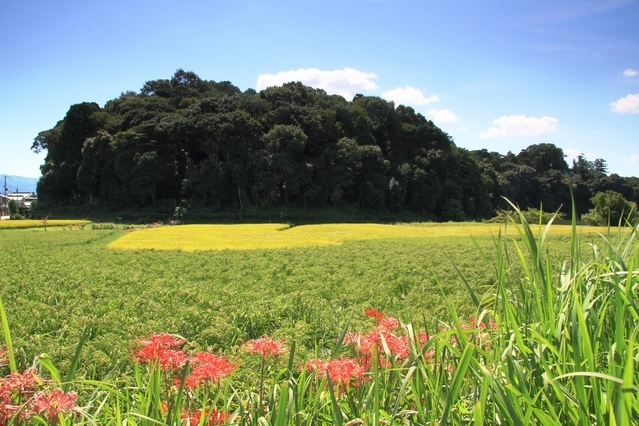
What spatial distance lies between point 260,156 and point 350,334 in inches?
1126

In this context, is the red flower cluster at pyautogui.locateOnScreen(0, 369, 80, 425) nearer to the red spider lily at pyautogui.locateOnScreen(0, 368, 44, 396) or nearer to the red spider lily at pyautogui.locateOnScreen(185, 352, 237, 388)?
the red spider lily at pyautogui.locateOnScreen(0, 368, 44, 396)

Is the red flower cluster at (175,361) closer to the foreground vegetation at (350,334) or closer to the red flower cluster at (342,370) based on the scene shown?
the foreground vegetation at (350,334)

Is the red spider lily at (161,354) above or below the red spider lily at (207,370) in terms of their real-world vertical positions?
above

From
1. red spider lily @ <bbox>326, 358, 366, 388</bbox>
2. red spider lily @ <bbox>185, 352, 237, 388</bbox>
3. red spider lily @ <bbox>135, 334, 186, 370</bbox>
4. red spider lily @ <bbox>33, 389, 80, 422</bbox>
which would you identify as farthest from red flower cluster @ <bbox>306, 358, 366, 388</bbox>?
red spider lily @ <bbox>33, 389, 80, 422</bbox>

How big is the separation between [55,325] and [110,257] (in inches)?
256

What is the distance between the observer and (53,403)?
131 cm

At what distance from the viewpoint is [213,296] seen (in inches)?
266

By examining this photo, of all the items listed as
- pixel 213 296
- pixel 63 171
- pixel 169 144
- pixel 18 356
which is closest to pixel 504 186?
pixel 169 144

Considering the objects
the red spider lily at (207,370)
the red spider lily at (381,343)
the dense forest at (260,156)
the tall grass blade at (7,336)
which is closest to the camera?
the tall grass blade at (7,336)

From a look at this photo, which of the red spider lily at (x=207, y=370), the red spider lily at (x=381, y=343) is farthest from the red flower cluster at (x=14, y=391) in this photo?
the red spider lily at (x=381, y=343)

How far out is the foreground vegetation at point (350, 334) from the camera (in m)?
1.37

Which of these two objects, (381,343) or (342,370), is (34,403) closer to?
(342,370)

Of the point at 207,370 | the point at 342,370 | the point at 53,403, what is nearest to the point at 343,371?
the point at 342,370

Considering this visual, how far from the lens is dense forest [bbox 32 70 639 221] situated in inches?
1211
